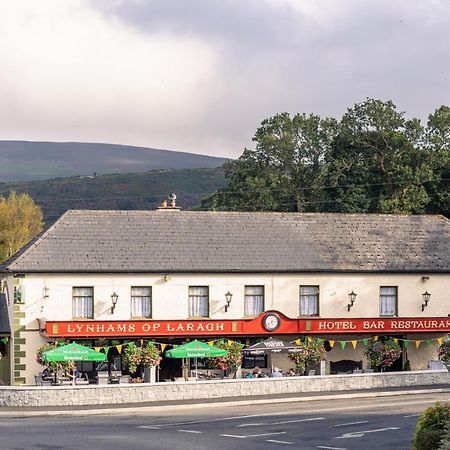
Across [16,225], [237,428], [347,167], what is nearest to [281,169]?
[347,167]

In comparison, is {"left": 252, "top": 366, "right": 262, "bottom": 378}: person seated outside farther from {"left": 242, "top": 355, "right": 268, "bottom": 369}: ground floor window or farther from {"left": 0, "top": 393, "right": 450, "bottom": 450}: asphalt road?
{"left": 0, "top": 393, "right": 450, "bottom": 450}: asphalt road

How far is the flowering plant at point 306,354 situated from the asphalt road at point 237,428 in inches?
254

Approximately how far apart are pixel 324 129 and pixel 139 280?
5238cm

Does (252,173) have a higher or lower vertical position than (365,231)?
higher

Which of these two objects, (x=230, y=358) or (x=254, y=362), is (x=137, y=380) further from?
(x=254, y=362)

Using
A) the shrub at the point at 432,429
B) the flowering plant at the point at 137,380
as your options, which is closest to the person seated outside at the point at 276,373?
the flowering plant at the point at 137,380

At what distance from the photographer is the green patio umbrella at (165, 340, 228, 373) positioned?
5353cm

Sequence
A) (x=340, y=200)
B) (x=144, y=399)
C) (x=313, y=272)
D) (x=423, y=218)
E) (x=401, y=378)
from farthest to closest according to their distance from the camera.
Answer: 1. (x=340, y=200)
2. (x=423, y=218)
3. (x=313, y=272)
4. (x=401, y=378)
5. (x=144, y=399)

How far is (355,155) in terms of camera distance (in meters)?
97.3

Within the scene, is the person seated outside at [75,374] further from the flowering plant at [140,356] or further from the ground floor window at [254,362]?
the ground floor window at [254,362]

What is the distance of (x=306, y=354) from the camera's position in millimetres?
56781

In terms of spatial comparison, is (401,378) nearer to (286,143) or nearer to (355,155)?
(355,155)

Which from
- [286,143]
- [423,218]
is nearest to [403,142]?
[286,143]

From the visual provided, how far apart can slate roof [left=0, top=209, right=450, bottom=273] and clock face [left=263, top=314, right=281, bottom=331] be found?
2219 millimetres
